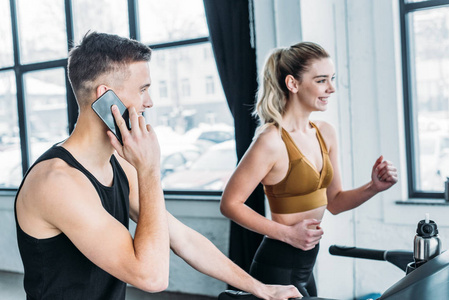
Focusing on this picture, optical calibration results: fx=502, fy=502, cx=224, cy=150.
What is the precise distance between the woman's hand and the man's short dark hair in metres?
0.99

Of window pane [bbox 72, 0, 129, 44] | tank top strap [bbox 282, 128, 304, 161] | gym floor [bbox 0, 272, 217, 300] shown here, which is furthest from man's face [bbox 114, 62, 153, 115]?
window pane [bbox 72, 0, 129, 44]

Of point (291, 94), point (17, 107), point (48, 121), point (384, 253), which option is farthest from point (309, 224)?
point (17, 107)

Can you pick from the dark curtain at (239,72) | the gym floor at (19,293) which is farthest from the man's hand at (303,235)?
the gym floor at (19,293)

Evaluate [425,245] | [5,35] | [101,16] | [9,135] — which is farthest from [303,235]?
[5,35]

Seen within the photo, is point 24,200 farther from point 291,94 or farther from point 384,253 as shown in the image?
point 291,94

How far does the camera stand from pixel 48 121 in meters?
4.43

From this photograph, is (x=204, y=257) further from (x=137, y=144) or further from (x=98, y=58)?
(x=98, y=58)

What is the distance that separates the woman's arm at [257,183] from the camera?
1.79m

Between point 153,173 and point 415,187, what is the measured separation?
2.13m

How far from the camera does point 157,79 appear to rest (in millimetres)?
3781

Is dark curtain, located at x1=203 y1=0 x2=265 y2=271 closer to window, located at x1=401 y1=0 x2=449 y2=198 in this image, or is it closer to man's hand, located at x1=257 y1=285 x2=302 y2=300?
window, located at x1=401 y1=0 x2=449 y2=198

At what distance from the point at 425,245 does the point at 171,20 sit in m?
2.99

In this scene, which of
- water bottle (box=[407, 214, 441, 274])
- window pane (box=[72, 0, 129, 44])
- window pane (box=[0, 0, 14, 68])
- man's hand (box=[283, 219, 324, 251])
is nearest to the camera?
water bottle (box=[407, 214, 441, 274])

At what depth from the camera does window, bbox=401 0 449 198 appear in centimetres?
284
